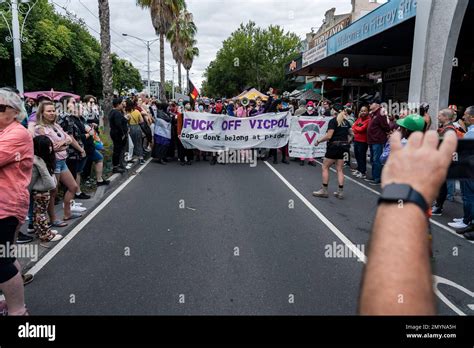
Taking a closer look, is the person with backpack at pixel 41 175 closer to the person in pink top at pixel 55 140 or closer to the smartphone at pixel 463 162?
the person in pink top at pixel 55 140

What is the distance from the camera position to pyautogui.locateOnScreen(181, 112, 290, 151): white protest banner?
12.7m

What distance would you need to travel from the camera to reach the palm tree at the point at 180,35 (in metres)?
38.8

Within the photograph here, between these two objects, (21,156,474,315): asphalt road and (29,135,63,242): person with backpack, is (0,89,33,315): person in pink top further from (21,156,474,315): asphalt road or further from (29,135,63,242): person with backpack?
(29,135,63,242): person with backpack

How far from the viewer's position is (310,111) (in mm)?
12961

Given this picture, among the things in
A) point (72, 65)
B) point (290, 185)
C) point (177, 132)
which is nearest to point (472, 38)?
point (290, 185)

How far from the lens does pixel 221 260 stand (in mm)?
4680

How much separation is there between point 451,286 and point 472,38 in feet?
45.8

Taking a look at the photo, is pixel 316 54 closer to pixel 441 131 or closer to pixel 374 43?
pixel 374 43

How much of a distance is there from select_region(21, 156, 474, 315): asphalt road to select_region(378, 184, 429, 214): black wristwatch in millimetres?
2735

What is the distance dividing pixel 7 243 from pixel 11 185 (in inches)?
17.9

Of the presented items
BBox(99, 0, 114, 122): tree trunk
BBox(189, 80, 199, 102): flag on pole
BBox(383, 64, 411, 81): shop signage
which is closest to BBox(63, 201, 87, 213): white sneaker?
BBox(99, 0, 114, 122): tree trunk

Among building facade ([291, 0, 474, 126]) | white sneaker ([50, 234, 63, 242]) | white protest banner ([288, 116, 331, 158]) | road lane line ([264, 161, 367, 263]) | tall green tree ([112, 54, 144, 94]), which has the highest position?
tall green tree ([112, 54, 144, 94])
